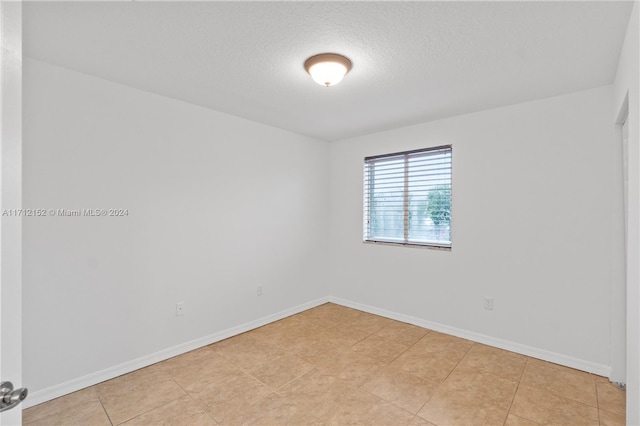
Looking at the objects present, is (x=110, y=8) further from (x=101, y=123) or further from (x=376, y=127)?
(x=376, y=127)

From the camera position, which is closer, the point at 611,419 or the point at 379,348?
the point at 611,419

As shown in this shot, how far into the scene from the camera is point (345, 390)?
2256 mm

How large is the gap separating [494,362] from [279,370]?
74.4 inches

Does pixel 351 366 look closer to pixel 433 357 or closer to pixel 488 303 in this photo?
pixel 433 357

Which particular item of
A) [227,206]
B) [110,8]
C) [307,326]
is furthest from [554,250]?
[110,8]

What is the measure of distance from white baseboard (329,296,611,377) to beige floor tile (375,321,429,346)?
96 mm

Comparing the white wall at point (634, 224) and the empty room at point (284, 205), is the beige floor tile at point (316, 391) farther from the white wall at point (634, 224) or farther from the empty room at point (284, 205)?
the white wall at point (634, 224)

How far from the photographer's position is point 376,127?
3746 mm

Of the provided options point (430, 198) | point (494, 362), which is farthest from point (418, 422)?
point (430, 198)

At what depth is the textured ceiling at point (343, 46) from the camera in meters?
1.60

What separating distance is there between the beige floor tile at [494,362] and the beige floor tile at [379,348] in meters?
0.55

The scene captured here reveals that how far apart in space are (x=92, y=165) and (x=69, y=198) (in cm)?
30

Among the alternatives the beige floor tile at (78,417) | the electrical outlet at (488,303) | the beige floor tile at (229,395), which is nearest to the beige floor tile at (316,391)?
the beige floor tile at (229,395)

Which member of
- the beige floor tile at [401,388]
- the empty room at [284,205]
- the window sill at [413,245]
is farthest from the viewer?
the window sill at [413,245]
